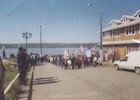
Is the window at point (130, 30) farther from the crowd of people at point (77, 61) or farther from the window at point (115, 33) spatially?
the crowd of people at point (77, 61)

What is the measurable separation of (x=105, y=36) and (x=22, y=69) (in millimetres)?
38198

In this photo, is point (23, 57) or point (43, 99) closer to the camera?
point (43, 99)

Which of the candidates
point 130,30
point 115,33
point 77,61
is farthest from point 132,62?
point 115,33

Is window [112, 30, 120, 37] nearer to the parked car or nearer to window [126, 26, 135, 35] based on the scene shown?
window [126, 26, 135, 35]

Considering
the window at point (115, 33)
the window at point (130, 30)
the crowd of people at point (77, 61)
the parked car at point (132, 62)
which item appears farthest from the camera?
the window at point (115, 33)

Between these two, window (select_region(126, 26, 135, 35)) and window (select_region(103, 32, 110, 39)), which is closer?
window (select_region(126, 26, 135, 35))

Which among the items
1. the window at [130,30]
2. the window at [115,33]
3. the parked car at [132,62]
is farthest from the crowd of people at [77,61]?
the window at [115,33]

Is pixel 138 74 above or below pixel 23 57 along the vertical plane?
below

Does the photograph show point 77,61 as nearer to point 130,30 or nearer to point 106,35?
point 130,30

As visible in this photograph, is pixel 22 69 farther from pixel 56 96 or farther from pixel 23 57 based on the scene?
pixel 56 96

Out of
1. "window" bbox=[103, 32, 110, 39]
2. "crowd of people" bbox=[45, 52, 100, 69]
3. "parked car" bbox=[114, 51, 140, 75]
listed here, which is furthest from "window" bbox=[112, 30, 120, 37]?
"parked car" bbox=[114, 51, 140, 75]

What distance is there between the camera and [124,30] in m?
41.0

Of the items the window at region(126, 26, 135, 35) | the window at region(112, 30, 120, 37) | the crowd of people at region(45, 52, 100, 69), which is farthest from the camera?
the window at region(112, 30, 120, 37)

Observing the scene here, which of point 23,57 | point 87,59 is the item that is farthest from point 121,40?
point 23,57
